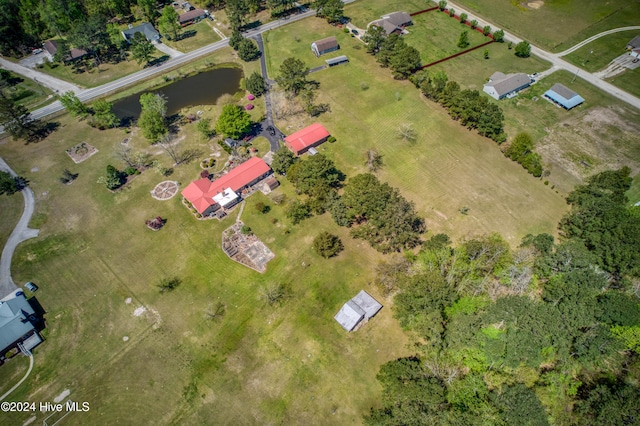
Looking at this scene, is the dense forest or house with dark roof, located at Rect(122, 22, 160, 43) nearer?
the dense forest

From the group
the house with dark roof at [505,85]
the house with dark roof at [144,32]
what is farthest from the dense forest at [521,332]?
the house with dark roof at [144,32]

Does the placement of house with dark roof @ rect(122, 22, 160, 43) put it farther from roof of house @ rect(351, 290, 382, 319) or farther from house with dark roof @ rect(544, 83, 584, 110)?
house with dark roof @ rect(544, 83, 584, 110)

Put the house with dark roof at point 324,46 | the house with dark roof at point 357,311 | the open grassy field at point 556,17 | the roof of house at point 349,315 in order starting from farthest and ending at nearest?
the open grassy field at point 556,17, the house with dark roof at point 324,46, the house with dark roof at point 357,311, the roof of house at point 349,315

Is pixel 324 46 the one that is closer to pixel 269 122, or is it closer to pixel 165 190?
pixel 269 122

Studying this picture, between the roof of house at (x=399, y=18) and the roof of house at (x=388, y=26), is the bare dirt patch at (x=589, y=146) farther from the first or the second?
the roof of house at (x=399, y=18)

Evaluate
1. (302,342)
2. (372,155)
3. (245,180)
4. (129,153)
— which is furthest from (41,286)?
(372,155)

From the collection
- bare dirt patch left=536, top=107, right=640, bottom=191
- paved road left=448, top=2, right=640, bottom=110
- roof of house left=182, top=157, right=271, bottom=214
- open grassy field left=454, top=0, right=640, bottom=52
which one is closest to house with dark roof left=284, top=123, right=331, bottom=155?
roof of house left=182, top=157, right=271, bottom=214
